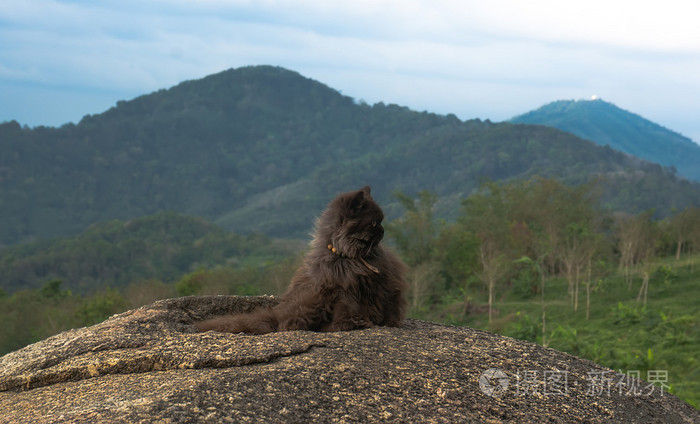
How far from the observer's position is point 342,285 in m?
5.03

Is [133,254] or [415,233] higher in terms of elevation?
[415,233]

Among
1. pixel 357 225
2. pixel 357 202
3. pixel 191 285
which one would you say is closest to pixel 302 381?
pixel 357 225

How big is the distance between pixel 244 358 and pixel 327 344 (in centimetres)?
65

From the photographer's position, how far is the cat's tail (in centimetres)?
501

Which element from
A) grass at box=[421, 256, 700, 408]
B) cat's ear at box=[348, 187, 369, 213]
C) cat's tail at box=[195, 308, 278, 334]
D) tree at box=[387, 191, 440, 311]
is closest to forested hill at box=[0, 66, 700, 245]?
tree at box=[387, 191, 440, 311]

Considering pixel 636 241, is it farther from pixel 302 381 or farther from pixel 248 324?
pixel 302 381

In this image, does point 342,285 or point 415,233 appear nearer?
point 342,285

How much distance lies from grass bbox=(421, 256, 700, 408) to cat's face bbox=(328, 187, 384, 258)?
8.18 meters

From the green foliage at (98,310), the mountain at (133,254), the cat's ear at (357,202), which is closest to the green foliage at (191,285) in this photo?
the green foliage at (98,310)

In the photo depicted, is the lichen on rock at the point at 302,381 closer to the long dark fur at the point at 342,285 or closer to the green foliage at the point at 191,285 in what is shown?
the long dark fur at the point at 342,285

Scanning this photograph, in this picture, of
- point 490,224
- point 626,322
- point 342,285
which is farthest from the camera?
point 490,224

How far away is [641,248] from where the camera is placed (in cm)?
2792

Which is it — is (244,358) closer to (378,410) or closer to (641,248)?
(378,410)

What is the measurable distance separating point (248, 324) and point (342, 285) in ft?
2.76
